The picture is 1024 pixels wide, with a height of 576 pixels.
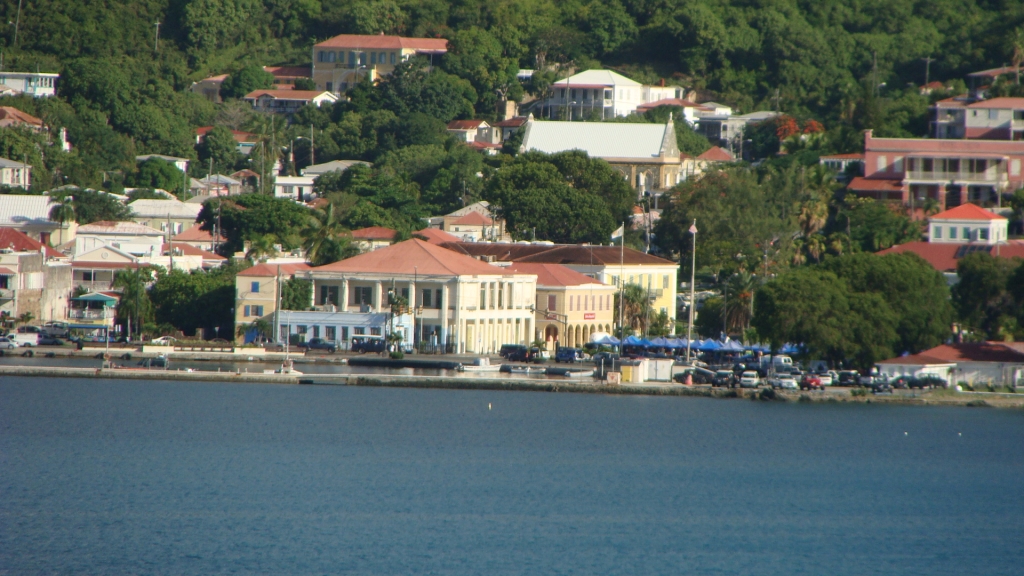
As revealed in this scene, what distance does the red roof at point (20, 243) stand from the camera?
8544 cm

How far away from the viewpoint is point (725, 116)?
135875 mm

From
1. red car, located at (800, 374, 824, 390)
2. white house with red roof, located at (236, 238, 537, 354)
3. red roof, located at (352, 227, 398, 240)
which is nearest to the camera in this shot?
red car, located at (800, 374, 824, 390)

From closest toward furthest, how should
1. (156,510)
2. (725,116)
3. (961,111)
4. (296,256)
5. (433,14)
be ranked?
(156,510), (296,256), (961,111), (725,116), (433,14)

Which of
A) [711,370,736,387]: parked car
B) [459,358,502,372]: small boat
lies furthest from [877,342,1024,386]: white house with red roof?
[459,358,502,372]: small boat

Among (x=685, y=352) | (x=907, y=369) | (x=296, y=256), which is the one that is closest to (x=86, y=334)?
(x=296, y=256)

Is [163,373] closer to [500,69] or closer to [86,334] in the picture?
[86,334]

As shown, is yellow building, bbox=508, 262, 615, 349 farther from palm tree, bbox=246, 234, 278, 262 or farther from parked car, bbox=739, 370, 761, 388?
parked car, bbox=739, 370, 761, 388

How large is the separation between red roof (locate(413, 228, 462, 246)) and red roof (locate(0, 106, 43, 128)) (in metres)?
36.7

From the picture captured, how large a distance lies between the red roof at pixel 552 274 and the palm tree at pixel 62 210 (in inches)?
1114

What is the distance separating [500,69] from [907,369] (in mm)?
78553

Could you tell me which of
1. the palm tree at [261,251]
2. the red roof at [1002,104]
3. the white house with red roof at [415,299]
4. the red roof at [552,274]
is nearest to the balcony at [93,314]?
the white house with red roof at [415,299]

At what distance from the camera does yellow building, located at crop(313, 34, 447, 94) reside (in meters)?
142

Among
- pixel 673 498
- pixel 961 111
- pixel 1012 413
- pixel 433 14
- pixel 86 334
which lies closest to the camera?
pixel 673 498

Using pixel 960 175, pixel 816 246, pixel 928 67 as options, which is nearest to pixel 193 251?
pixel 816 246
